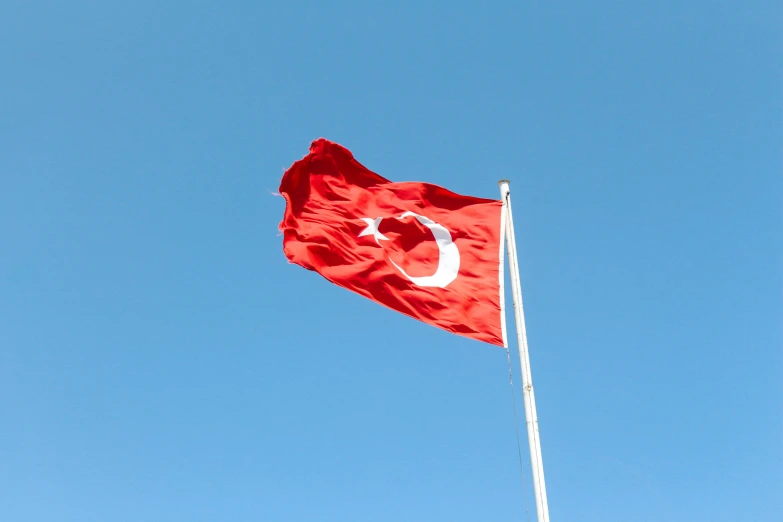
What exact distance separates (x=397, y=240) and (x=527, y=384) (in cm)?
453

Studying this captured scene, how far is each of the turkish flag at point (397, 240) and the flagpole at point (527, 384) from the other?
→ 81 centimetres

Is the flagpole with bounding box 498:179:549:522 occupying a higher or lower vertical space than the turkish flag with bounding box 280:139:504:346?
lower

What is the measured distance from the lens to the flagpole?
1388 cm

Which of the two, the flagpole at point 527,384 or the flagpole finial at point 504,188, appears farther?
the flagpole finial at point 504,188

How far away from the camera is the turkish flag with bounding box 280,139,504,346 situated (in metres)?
16.7

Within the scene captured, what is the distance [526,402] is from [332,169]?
6.61 meters

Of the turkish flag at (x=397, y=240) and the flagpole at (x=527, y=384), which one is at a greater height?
the turkish flag at (x=397, y=240)

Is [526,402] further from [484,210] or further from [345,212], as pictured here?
[345,212]

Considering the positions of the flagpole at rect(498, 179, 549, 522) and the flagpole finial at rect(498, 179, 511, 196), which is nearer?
the flagpole at rect(498, 179, 549, 522)

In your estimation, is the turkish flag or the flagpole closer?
the flagpole

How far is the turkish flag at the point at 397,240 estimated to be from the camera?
16688 millimetres

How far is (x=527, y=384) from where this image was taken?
1495 centimetres

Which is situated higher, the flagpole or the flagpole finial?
the flagpole finial

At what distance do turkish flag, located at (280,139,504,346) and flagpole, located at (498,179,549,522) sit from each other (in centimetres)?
81
